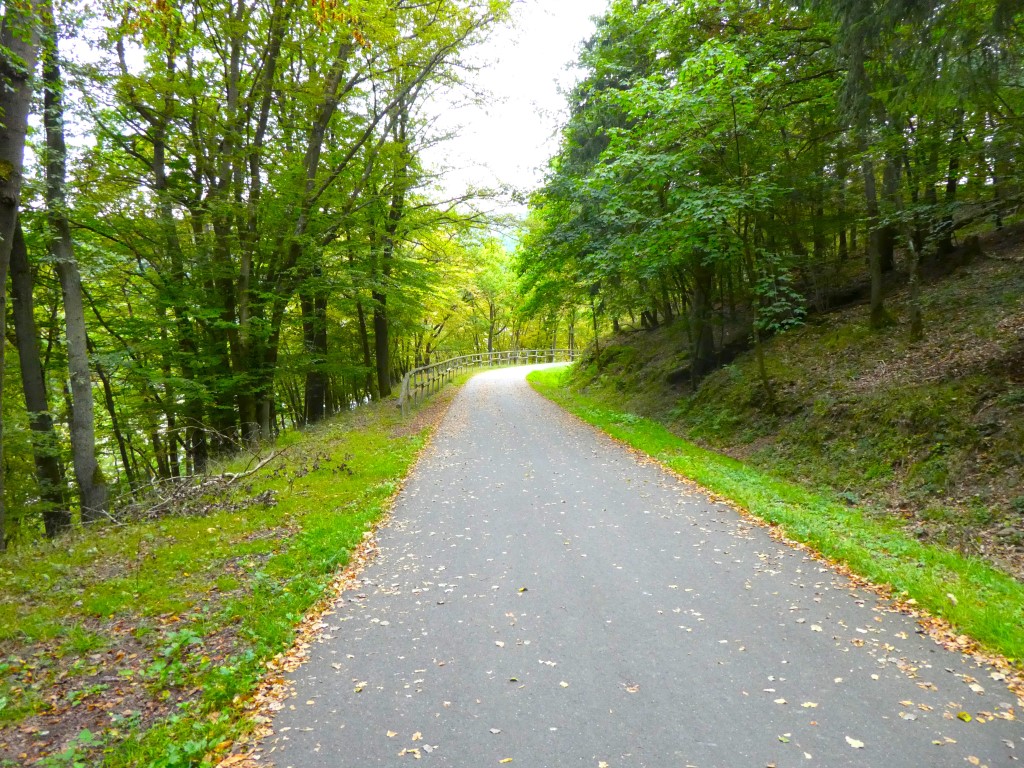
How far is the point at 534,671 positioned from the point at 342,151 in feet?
47.6

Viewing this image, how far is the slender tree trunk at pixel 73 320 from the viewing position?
9203mm

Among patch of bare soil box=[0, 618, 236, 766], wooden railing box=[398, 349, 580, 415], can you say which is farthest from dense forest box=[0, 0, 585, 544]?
patch of bare soil box=[0, 618, 236, 766]

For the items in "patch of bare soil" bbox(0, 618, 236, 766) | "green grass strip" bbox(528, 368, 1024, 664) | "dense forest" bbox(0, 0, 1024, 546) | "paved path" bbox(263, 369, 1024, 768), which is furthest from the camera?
"dense forest" bbox(0, 0, 1024, 546)

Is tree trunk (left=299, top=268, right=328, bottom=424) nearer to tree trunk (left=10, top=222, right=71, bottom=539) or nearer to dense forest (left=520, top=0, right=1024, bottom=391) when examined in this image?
tree trunk (left=10, top=222, right=71, bottom=539)

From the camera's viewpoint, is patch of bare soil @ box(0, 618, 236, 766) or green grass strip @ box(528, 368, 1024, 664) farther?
green grass strip @ box(528, 368, 1024, 664)

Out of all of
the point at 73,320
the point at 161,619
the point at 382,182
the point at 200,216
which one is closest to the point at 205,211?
the point at 200,216

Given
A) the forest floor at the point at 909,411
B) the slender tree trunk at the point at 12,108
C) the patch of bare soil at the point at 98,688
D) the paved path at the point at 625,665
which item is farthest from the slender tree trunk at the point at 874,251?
the slender tree trunk at the point at 12,108

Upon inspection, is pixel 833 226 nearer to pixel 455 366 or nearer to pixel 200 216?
pixel 200 216

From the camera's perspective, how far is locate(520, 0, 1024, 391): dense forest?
278 inches

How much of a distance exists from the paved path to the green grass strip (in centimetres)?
37

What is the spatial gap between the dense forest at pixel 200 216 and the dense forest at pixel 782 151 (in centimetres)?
381

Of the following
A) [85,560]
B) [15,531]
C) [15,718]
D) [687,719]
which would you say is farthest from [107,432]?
[687,719]

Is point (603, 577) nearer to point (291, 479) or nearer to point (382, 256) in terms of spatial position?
point (291, 479)

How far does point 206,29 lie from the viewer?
1275cm
